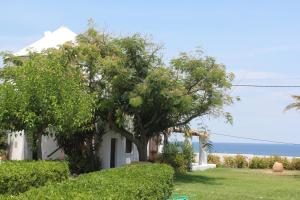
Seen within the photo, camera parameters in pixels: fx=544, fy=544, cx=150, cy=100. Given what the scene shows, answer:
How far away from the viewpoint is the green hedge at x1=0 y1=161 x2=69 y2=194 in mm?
13078

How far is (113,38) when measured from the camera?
81.7 ft

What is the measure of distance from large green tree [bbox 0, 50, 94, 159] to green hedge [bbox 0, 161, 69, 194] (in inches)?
109

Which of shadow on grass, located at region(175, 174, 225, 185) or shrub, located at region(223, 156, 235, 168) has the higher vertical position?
shrub, located at region(223, 156, 235, 168)

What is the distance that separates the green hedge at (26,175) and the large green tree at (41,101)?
2767 mm

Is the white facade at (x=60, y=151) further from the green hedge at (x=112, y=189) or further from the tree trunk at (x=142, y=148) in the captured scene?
the green hedge at (x=112, y=189)

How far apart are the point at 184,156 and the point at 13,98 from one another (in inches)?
559

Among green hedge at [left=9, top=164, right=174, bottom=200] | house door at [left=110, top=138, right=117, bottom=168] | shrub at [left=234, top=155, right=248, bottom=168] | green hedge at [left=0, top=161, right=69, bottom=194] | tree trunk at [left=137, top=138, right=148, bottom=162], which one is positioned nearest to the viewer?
green hedge at [left=9, top=164, right=174, bottom=200]

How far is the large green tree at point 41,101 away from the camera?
720 inches

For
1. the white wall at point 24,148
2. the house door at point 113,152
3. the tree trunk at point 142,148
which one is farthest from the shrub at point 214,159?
the white wall at point 24,148

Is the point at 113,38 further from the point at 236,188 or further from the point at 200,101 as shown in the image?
the point at 236,188

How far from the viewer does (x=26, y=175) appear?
1374 cm

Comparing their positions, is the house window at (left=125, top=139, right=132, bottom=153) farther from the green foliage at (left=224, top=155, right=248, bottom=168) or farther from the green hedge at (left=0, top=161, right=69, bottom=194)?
the green hedge at (left=0, top=161, right=69, bottom=194)

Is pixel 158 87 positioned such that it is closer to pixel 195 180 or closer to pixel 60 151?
pixel 195 180

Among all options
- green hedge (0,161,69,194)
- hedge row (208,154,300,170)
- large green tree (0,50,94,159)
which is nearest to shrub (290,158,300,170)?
hedge row (208,154,300,170)
